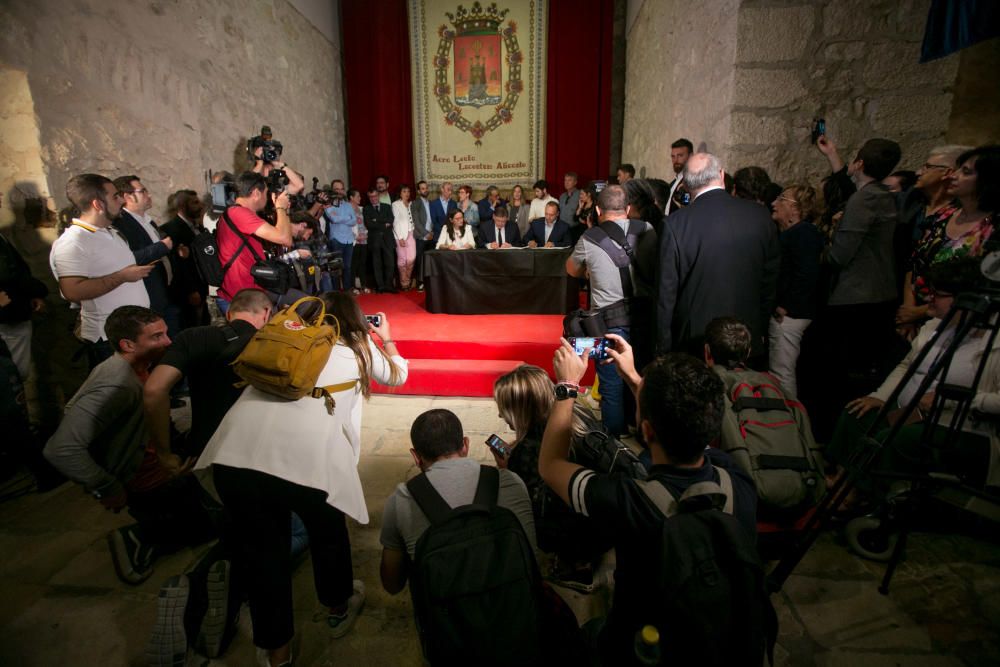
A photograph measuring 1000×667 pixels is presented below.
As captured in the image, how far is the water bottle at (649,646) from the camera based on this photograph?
2.75 feet

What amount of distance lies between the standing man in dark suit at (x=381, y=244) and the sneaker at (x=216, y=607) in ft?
18.1

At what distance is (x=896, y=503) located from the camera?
Answer: 1.92 metres

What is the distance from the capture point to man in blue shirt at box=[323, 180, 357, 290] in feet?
21.2

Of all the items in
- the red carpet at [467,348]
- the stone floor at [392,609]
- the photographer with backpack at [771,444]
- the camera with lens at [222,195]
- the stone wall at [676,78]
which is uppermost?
the stone wall at [676,78]

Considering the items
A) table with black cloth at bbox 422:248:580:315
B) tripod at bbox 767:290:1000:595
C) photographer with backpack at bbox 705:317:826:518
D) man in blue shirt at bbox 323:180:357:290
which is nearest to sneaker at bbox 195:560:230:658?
tripod at bbox 767:290:1000:595

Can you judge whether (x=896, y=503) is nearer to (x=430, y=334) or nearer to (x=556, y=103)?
(x=430, y=334)

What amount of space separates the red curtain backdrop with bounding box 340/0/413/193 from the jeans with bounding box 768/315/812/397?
6840mm

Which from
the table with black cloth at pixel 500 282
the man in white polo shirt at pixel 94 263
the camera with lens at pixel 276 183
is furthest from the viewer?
the table with black cloth at pixel 500 282

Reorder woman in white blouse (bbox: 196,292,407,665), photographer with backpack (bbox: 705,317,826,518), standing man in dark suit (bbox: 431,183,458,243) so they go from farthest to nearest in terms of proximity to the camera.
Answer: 1. standing man in dark suit (bbox: 431,183,458,243)
2. photographer with backpack (bbox: 705,317,826,518)
3. woman in white blouse (bbox: 196,292,407,665)

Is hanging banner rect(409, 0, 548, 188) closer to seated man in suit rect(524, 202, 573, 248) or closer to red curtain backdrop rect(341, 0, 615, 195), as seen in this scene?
red curtain backdrop rect(341, 0, 615, 195)

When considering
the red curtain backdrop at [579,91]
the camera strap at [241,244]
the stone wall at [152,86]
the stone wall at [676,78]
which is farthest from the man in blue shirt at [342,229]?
the stone wall at [676,78]

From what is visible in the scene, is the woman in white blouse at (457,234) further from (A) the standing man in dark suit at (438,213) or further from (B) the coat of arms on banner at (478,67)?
(B) the coat of arms on banner at (478,67)

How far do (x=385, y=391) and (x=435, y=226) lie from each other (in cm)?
430

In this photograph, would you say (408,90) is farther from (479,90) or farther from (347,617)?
(347,617)
